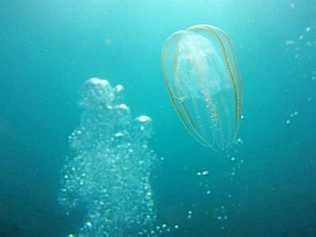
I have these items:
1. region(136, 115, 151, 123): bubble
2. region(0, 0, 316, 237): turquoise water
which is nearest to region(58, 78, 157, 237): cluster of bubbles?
region(136, 115, 151, 123): bubble

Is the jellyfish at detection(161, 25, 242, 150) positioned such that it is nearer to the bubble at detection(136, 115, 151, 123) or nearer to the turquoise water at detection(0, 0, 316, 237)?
the bubble at detection(136, 115, 151, 123)

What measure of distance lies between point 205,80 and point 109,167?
8.63 ft

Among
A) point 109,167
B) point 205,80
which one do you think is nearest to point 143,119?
point 109,167

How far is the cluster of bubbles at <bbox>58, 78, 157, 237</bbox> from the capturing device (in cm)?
486

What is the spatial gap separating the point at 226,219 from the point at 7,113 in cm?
284

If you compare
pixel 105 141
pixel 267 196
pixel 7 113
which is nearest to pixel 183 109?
pixel 105 141

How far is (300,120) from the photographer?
5.22 metres

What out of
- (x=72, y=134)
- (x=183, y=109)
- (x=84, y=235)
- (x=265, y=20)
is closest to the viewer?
(x=183, y=109)

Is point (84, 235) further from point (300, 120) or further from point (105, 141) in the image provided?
point (300, 120)

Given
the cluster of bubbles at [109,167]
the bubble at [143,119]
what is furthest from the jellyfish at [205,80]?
the cluster of bubbles at [109,167]

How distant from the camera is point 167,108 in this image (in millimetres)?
5215

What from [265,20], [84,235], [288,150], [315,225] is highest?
[265,20]

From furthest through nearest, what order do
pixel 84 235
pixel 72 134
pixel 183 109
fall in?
pixel 72 134
pixel 84 235
pixel 183 109

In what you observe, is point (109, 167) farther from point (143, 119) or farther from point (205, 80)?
point (205, 80)
